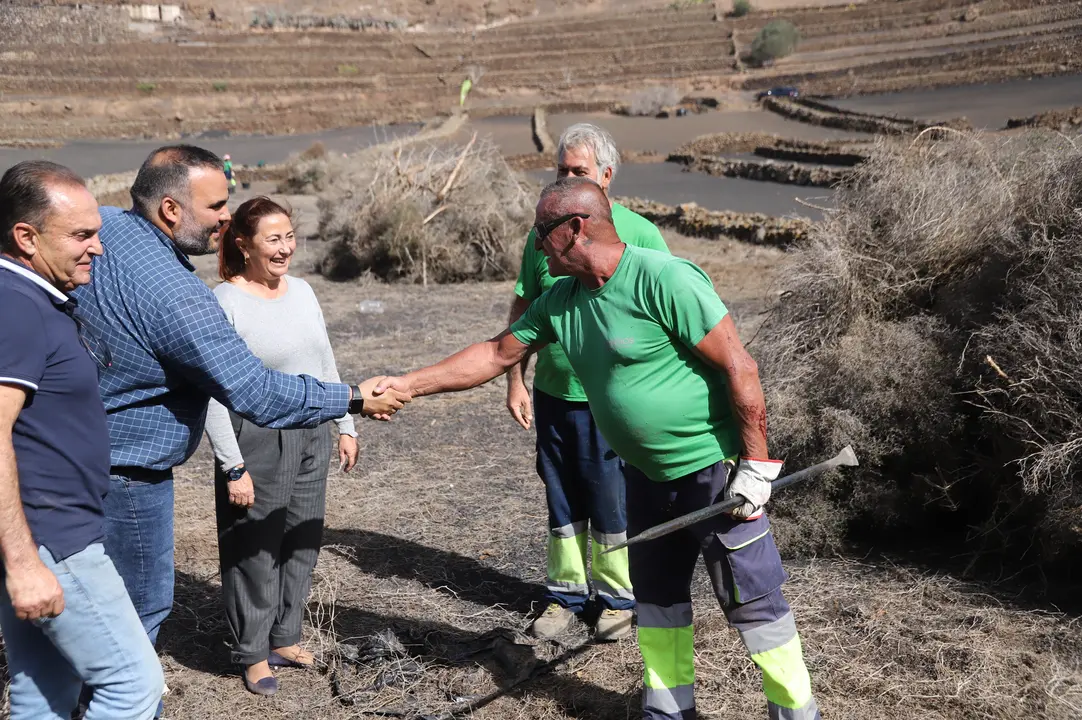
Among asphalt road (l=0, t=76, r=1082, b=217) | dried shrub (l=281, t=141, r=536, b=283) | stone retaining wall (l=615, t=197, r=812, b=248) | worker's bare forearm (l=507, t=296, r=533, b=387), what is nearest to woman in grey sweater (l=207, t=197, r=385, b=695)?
worker's bare forearm (l=507, t=296, r=533, b=387)

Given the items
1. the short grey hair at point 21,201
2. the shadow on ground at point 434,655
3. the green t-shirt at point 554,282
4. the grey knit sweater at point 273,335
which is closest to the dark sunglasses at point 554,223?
the green t-shirt at point 554,282

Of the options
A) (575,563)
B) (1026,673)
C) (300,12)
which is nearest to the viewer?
(1026,673)

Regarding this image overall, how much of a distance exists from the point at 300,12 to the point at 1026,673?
93614 mm

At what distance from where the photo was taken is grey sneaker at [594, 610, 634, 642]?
4133mm

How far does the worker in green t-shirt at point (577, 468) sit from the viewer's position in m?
4.11

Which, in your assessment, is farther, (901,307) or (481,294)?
(481,294)

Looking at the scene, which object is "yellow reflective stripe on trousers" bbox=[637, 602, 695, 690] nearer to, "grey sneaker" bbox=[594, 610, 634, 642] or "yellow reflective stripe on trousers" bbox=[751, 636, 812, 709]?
"yellow reflective stripe on trousers" bbox=[751, 636, 812, 709]

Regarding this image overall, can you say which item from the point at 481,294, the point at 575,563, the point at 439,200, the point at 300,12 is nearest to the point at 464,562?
the point at 575,563

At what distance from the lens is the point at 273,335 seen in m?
3.56

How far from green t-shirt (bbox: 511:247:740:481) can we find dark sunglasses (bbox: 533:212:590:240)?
7.1 inches

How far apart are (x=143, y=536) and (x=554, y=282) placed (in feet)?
6.22

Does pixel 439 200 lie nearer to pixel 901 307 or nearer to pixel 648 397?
pixel 901 307

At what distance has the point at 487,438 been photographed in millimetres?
7059

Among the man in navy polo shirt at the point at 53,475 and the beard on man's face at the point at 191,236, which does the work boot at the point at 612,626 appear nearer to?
the man in navy polo shirt at the point at 53,475
